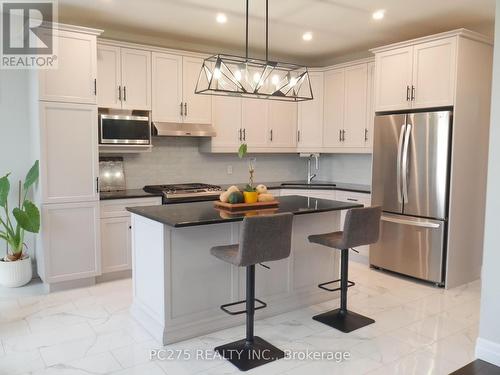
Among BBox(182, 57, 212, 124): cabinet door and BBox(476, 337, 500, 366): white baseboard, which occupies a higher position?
BBox(182, 57, 212, 124): cabinet door

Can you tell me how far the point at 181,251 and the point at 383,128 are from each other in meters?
2.75

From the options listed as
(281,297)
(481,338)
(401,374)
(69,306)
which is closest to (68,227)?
(69,306)

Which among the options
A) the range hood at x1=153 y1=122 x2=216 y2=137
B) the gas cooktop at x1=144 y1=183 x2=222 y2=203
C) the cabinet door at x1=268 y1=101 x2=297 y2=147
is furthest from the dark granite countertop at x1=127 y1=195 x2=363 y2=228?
the cabinet door at x1=268 y1=101 x2=297 y2=147

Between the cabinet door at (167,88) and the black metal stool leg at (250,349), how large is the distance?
260cm

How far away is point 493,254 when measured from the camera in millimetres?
2832

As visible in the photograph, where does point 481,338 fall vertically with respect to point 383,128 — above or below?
below

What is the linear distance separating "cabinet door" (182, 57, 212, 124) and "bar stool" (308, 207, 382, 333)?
7.78ft

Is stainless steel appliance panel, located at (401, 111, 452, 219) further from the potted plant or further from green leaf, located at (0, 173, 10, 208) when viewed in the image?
green leaf, located at (0, 173, 10, 208)

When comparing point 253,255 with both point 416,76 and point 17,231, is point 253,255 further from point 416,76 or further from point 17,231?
point 416,76

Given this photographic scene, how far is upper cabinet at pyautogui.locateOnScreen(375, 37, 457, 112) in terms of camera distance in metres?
4.18

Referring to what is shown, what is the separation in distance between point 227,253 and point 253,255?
0.72 feet

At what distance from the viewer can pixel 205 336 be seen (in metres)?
3.23

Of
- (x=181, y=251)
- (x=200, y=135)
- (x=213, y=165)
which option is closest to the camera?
(x=181, y=251)

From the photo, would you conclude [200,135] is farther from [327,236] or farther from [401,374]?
[401,374]
